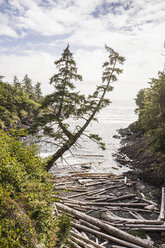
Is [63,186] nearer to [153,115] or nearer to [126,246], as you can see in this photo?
[126,246]

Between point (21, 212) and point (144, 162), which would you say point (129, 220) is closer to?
point (21, 212)

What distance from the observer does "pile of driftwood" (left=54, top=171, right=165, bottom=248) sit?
7555 millimetres

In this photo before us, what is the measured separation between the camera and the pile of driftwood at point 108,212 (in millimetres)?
7555

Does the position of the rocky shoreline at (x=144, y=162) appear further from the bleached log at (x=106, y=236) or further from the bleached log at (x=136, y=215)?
the bleached log at (x=106, y=236)

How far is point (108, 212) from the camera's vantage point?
1019 centimetres

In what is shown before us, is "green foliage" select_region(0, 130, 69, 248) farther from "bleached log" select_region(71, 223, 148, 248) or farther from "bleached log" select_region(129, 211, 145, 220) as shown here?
"bleached log" select_region(129, 211, 145, 220)

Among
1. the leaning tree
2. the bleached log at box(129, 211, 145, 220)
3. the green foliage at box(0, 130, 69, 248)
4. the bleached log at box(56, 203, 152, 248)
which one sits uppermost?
the leaning tree

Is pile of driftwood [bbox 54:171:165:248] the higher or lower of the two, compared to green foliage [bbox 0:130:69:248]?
lower

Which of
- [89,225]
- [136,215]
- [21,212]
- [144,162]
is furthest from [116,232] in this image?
[144,162]

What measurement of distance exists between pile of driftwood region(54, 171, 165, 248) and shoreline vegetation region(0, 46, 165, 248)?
1.8 inches

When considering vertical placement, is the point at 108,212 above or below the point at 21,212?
below

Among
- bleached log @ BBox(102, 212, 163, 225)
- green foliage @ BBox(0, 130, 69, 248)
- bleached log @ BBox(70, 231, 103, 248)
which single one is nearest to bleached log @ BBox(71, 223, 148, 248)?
bleached log @ BBox(70, 231, 103, 248)

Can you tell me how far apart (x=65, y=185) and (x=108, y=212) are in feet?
20.7

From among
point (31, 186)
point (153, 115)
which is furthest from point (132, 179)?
point (31, 186)
